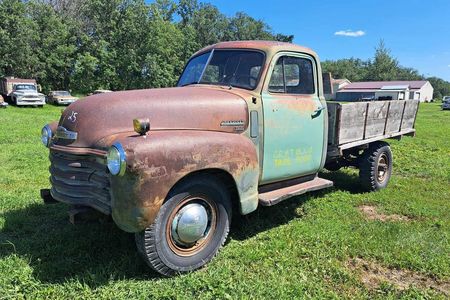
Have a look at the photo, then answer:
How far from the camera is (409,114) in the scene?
7.52m

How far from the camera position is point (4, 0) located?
109 feet

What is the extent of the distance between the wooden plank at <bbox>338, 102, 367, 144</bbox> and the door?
0.62 m

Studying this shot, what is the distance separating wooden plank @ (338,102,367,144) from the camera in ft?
18.2

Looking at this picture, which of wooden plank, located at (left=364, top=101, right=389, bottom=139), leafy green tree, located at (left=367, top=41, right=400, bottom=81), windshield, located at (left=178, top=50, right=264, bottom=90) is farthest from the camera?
leafy green tree, located at (left=367, top=41, right=400, bottom=81)

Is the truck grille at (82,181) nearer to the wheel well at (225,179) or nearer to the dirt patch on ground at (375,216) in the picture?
the wheel well at (225,179)

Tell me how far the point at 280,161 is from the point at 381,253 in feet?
4.64

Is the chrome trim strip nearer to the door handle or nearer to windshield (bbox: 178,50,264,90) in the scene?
windshield (bbox: 178,50,264,90)

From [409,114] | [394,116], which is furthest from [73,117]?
[409,114]

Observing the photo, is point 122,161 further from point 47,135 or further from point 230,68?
point 230,68

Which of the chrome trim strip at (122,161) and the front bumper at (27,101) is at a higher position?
the chrome trim strip at (122,161)

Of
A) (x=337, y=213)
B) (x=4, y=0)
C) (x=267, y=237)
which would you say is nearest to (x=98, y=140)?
(x=267, y=237)

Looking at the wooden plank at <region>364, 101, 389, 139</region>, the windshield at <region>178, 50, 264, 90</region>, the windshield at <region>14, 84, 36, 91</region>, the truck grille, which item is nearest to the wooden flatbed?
the wooden plank at <region>364, 101, 389, 139</region>

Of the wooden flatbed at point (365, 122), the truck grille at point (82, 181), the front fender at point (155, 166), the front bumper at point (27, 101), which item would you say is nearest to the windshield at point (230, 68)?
A: the front fender at point (155, 166)

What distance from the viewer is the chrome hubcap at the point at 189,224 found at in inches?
135
